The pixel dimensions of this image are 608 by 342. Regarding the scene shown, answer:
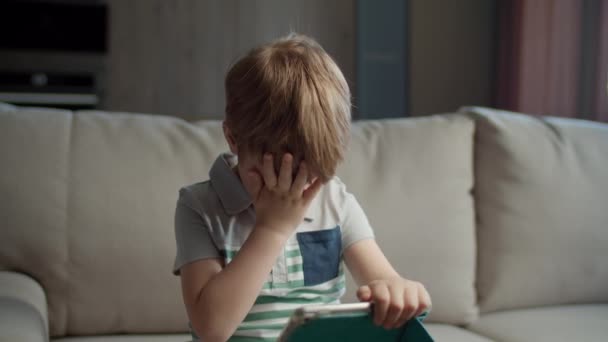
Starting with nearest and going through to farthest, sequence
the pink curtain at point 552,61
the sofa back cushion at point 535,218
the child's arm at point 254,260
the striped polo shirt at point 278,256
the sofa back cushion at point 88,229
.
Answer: the child's arm at point 254,260
the striped polo shirt at point 278,256
the sofa back cushion at point 88,229
the sofa back cushion at point 535,218
the pink curtain at point 552,61

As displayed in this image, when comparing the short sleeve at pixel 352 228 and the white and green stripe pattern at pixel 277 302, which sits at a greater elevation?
the short sleeve at pixel 352 228

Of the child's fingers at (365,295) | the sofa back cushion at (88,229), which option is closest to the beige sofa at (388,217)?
the sofa back cushion at (88,229)

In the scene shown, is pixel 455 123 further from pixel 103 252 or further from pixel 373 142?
pixel 103 252

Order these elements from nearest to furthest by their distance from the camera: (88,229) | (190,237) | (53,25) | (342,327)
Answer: (342,327), (190,237), (88,229), (53,25)

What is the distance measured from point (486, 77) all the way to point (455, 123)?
3112mm

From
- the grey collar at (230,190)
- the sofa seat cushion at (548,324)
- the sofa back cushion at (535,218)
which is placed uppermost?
the grey collar at (230,190)

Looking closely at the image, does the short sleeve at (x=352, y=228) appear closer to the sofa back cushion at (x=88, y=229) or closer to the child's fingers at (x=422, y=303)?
the child's fingers at (x=422, y=303)

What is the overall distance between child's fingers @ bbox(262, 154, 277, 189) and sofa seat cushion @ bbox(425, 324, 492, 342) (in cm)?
70

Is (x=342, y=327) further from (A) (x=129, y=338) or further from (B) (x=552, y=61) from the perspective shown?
(B) (x=552, y=61)

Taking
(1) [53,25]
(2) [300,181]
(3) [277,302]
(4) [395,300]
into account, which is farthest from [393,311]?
(1) [53,25]

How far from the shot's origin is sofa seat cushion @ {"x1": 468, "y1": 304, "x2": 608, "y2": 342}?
144 cm

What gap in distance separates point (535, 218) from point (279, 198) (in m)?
0.96

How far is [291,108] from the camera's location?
2.83ft

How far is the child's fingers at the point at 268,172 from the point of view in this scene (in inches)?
33.3
